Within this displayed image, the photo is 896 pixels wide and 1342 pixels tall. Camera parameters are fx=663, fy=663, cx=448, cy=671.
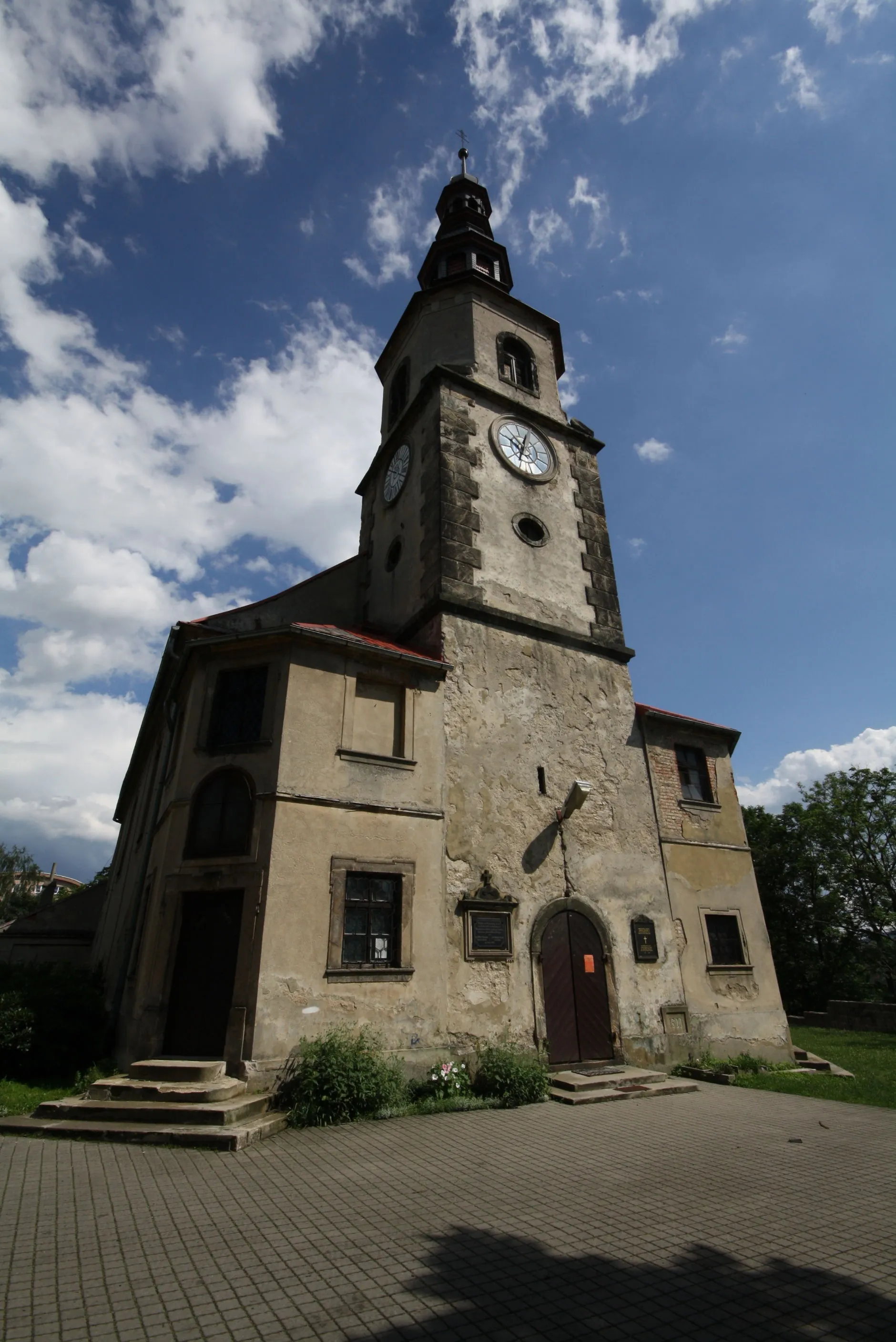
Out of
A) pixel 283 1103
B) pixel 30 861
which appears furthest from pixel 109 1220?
pixel 30 861

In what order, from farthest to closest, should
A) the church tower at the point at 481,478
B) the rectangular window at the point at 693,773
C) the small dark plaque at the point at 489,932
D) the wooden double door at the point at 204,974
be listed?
1. the rectangular window at the point at 693,773
2. the church tower at the point at 481,478
3. the small dark plaque at the point at 489,932
4. the wooden double door at the point at 204,974

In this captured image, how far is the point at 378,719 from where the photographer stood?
1115 centimetres

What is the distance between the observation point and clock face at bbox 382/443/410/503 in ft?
53.8

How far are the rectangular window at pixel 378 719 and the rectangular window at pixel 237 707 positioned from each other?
Answer: 1511 mm

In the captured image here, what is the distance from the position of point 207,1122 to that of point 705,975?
31.7 feet

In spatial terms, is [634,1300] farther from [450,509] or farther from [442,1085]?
[450,509]

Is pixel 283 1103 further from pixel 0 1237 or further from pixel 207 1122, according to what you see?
pixel 0 1237

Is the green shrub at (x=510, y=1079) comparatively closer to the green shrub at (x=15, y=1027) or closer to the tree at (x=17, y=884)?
the green shrub at (x=15, y=1027)

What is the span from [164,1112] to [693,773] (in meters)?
11.8

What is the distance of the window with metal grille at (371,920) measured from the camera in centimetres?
962

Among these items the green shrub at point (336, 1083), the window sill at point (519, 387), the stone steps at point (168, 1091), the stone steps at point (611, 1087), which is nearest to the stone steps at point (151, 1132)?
the stone steps at point (168, 1091)

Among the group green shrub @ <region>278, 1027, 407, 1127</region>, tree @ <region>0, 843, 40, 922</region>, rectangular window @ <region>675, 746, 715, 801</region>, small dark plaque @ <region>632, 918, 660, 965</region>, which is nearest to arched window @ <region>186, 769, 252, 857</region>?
green shrub @ <region>278, 1027, 407, 1127</region>

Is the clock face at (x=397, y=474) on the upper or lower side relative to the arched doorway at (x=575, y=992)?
upper

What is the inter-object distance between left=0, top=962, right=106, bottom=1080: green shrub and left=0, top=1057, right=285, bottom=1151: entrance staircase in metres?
1.88
